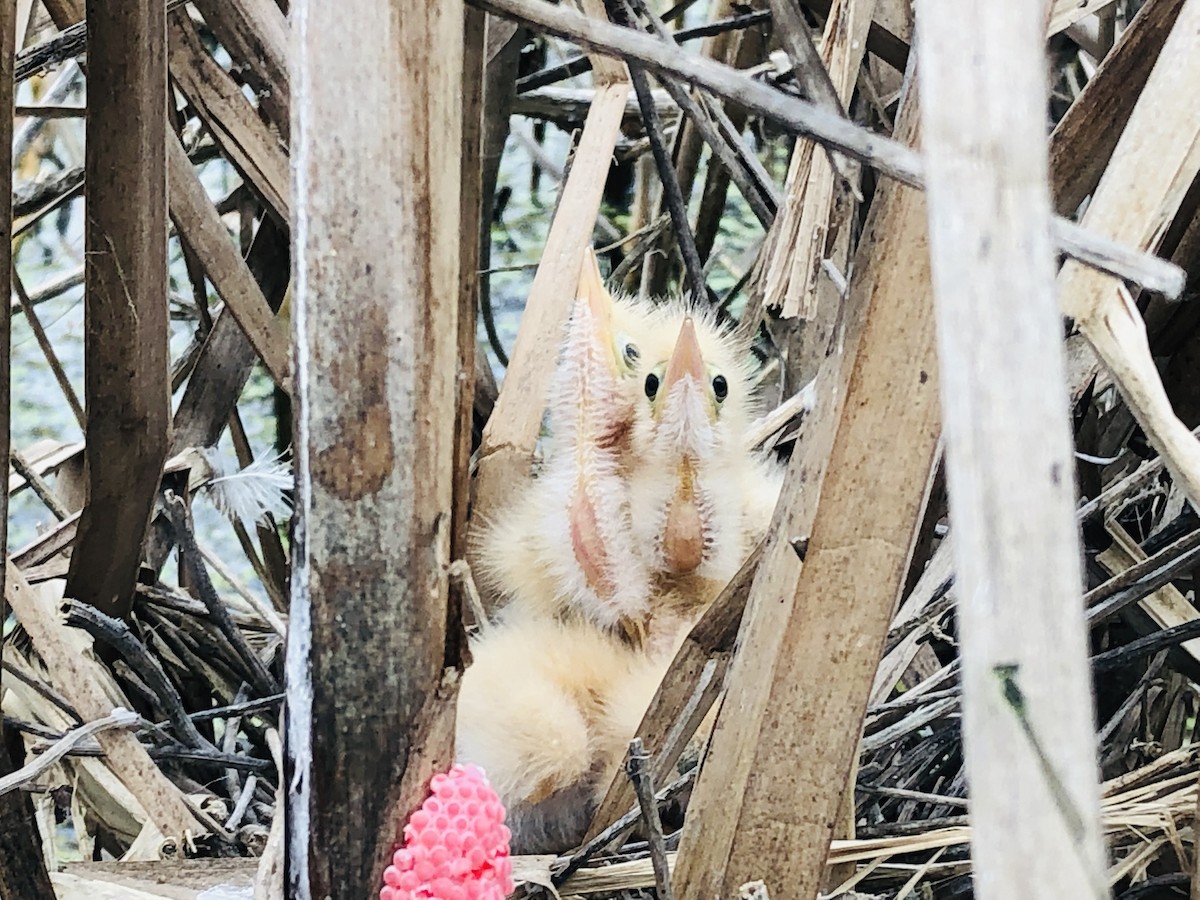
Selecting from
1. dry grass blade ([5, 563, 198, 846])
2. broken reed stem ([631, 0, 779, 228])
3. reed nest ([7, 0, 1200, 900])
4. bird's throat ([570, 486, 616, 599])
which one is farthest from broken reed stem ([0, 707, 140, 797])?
broken reed stem ([631, 0, 779, 228])

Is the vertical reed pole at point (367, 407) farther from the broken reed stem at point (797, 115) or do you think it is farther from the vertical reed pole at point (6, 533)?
the vertical reed pole at point (6, 533)

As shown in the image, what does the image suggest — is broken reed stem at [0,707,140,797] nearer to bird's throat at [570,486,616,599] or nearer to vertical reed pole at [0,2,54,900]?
vertical reed pole at [0,2,54,900]

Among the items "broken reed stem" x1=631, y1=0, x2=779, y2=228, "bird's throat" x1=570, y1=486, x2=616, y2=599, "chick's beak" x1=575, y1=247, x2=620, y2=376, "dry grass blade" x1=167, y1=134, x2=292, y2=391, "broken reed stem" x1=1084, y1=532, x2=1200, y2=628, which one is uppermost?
"broken reed stem" x1=631, y1=0, x2=779, y2=228

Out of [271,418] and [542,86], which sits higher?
[542,86]

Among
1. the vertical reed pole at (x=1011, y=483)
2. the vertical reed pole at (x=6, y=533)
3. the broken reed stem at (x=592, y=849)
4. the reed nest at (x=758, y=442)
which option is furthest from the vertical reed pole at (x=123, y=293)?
the vertical reed pole at (x=1011, y=483)

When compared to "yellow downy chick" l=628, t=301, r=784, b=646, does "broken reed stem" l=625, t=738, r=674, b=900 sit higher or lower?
lower

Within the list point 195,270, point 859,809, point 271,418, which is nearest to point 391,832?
point 859,809

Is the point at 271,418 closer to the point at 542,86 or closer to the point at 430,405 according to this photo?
the point at 542,86
